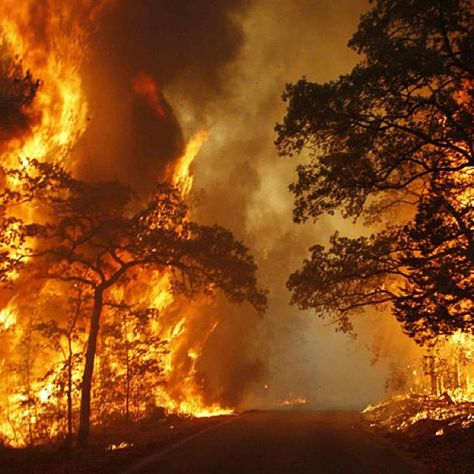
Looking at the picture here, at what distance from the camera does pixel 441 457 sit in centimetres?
1091

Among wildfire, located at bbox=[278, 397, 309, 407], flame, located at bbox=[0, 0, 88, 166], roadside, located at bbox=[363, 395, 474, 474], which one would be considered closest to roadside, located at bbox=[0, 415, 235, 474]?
roadside, located at bbox=[363, 395, 474, 474]

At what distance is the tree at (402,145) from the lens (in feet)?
33.5

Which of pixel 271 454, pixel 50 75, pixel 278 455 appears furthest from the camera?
pixel 50 75

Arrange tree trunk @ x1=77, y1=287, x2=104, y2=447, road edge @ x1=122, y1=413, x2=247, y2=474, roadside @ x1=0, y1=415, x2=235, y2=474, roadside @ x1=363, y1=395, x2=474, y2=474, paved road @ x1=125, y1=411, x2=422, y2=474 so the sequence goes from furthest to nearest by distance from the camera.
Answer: tree trunk @ x1=77, y1=287, x2=104, y2=447 < roadside @ x1=0, y1=415, x2=235, y2=474 < roadside @ x1=363, y1=395, x2=474, y2=474 < road edge @ x1=122, y1=413, x2=247, y2=474 < paved road @ x1=125, y1=411, x2=422, y2=474

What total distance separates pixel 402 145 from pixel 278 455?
25.8 ft

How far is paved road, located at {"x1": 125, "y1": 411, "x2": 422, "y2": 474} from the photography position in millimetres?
9797

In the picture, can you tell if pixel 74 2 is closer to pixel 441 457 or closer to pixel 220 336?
pixel 441 457

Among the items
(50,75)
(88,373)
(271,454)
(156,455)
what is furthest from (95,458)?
(50,75)

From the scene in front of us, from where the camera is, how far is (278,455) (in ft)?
37.8

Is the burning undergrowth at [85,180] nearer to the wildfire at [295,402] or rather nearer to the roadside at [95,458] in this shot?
the roadside at [95,458]

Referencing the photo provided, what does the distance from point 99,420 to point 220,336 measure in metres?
38.3

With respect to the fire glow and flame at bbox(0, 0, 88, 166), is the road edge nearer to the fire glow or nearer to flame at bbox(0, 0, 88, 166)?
the fire glow

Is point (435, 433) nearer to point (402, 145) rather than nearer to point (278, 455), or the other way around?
point (278, 455)

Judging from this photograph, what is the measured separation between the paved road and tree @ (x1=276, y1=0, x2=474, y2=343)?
3441 millimetres
